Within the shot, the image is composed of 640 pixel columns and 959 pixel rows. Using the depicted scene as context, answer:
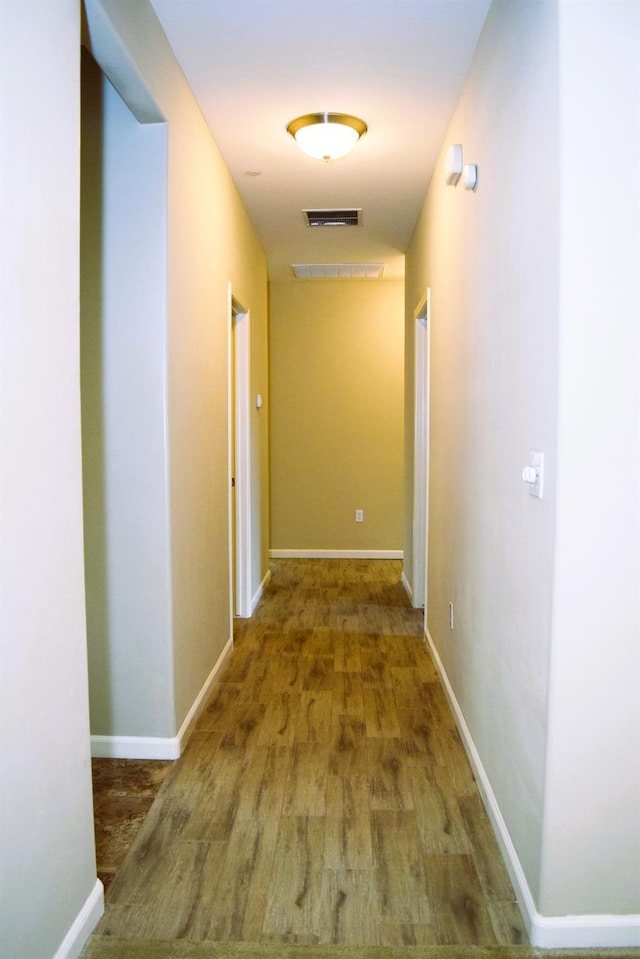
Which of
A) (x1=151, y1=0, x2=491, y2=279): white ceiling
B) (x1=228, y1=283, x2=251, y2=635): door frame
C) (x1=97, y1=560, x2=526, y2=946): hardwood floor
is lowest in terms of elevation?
(x1=97, y1=560, x2=526, y2=946): hardwood floor

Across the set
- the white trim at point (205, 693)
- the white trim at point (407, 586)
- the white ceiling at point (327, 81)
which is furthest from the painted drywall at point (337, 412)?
the white trim at point (205, 693)

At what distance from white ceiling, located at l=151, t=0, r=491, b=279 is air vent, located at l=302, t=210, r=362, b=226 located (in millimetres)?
116

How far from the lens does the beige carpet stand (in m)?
1.56

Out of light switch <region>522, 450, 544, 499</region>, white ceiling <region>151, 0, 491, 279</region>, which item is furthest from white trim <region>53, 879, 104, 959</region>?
white ceiling <region>151, 0, 491, 279</region>

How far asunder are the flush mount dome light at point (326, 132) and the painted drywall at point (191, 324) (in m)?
0.43

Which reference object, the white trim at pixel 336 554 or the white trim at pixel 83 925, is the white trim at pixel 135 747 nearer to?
the white trim at pixel 83 925

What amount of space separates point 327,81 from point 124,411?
5.05 feet

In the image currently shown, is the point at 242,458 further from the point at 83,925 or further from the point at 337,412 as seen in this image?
the point at 83,925

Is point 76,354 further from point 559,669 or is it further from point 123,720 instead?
point 123,720

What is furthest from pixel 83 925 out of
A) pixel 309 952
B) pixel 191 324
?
pixel 191 324

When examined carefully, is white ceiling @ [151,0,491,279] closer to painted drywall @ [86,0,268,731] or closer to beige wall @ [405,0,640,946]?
painted drywall @ [86,0,268,731]

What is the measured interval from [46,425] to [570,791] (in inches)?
55.6

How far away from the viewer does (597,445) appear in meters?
1.47

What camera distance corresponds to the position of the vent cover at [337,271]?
18.6 feet
